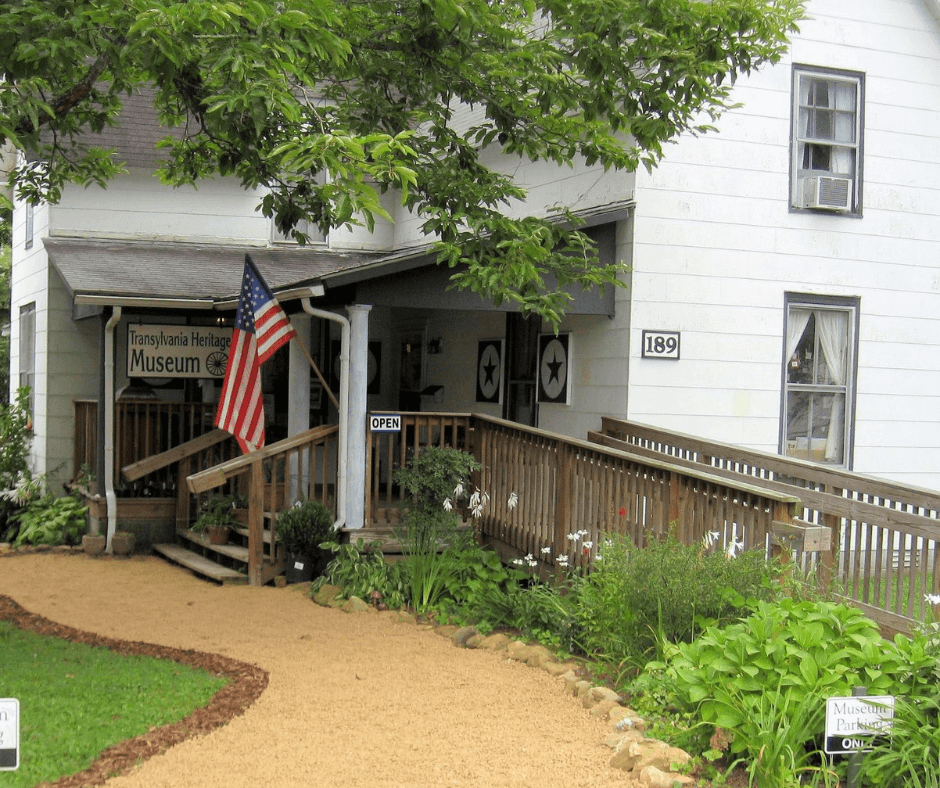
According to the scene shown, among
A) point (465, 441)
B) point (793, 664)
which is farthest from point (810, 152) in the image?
point (793, 664)

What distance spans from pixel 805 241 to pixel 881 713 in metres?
6.86

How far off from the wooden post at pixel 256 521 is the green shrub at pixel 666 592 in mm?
3988

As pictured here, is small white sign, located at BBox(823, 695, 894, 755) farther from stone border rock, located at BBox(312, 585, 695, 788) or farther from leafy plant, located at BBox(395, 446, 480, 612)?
leafy plant, located at BBox(395, 446, 480, 612)

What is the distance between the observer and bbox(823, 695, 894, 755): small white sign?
14.2 feet

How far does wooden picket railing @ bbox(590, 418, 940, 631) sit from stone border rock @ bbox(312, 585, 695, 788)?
60.3 inches

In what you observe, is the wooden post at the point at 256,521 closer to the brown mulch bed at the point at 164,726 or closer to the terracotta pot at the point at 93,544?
the brown mulch bed at the point at 164,726

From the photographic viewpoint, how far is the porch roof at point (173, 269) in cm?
1115

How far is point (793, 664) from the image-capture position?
509 centimetres

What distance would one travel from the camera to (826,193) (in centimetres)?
1045

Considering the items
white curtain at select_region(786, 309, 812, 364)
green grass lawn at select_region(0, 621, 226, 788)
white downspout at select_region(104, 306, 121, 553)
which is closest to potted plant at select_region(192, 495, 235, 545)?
white downspout at select_region(104, 306, 121, 553)

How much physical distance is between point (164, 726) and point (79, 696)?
0.84m

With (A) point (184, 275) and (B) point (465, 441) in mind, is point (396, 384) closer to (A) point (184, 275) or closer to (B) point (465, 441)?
(A) point (184, 275)

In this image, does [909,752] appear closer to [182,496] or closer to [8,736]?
[8,736]

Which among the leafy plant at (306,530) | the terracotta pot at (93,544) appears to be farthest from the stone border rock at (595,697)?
the terracotta pot at (93,544)
